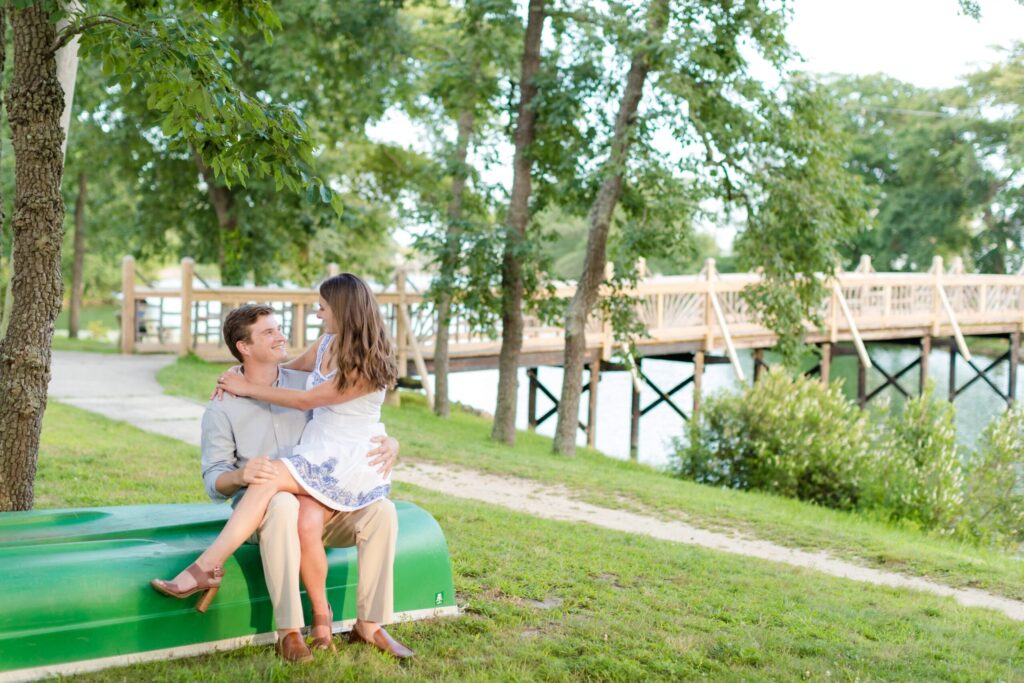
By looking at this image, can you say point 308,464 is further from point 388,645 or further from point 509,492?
point 509,492

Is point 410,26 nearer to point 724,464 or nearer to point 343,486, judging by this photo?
point 724,464

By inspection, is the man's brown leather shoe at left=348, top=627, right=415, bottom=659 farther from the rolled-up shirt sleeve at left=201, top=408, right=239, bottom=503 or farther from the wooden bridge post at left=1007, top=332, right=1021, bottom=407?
the wooden bridge post at left=1007, top=332, right=1021, bottom=407

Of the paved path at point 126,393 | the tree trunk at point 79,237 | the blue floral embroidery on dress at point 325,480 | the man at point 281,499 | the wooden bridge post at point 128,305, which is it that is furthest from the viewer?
the tree trunk at point 79,237

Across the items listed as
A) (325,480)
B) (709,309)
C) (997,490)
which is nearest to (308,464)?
(325,480)

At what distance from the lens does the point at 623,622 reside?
5.24 metres

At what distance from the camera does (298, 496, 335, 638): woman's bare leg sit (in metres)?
4.25

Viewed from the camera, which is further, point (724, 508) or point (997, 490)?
point (997, 490)

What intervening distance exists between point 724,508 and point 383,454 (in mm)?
5832

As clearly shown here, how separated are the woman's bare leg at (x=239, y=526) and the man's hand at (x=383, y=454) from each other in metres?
0.41

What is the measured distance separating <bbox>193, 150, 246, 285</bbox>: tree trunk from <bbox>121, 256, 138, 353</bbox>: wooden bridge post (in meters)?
1.63

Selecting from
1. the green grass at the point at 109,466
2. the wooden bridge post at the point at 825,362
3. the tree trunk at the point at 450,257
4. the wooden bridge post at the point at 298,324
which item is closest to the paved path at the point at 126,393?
the green grass at the point at 109,466

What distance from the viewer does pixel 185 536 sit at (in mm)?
4488

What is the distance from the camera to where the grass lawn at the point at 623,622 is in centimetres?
440

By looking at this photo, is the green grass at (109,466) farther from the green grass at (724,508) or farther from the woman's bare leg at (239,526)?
the woman's bare leg at (239,526)
